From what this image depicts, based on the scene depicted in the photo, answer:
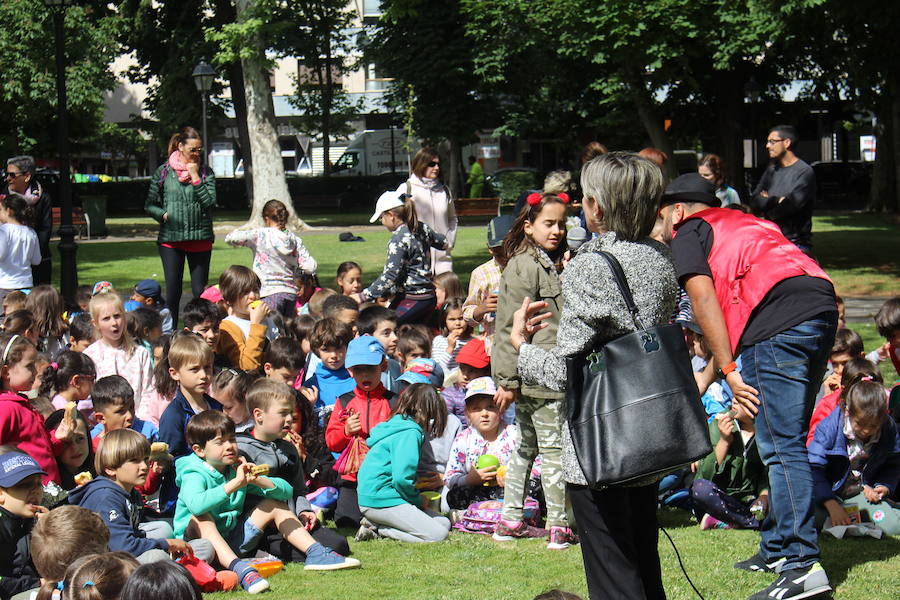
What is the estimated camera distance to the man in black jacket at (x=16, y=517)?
505 centimetres

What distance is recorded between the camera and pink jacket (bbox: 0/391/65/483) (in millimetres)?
5730

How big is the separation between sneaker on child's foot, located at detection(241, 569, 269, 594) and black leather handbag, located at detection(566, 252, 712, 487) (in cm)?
241

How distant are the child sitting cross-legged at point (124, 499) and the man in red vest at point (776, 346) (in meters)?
2.73

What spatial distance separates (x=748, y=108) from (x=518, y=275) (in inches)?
1468

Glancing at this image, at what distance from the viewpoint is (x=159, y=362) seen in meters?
7.30

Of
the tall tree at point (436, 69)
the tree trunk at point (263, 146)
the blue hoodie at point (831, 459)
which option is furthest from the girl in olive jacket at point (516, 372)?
the tall tree at point (436, 69)

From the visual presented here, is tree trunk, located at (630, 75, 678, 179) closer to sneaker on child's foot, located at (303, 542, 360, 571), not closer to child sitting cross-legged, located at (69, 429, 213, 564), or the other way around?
sneaker on child's foot, located at (303, 542, 360, 571)

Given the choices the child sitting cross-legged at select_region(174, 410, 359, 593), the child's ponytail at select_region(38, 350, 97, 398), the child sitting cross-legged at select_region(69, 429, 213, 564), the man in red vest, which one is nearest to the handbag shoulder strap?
the man in red vest

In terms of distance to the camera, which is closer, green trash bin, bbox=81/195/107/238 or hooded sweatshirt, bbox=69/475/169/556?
hooded sweatshirt, bbox=69/475/169/556

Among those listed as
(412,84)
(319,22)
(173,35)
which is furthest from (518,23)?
(319,22)

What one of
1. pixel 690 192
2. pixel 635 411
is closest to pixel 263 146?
pixel 690 192

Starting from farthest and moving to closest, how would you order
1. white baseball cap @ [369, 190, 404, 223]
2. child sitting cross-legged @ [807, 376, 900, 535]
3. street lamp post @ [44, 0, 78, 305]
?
street lamp post @ [44, 0, 78, 305] < white baseball cap @ [369, 190, 404, 223] < child sitting cross-legged @ [807, 376, 900, 535]

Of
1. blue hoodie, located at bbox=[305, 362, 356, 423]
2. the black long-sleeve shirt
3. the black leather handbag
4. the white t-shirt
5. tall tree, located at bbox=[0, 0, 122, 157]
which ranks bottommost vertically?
blue hoodie, located at bbox=[305, 362, 356, 423]

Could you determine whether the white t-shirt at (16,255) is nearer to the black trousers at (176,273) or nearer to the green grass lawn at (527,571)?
the black trousers at (176,273)
